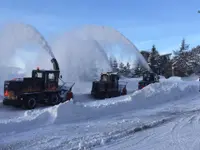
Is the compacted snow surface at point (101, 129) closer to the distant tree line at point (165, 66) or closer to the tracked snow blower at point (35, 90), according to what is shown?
the tracked snow blower at point (35, 90)

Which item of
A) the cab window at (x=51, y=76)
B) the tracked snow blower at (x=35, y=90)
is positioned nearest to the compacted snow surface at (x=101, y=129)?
the tracked snow blower at (x=35, y=90)

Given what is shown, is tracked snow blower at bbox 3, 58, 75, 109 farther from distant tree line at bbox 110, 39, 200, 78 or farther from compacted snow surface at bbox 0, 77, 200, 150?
distant tree line at bbox 110, 39, 200, 78

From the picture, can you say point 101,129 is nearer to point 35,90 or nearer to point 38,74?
point 35,90

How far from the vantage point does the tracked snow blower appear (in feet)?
43.8

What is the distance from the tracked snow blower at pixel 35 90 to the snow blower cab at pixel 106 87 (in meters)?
3.72

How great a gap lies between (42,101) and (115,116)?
630 cm

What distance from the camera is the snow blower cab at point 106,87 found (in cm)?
1931

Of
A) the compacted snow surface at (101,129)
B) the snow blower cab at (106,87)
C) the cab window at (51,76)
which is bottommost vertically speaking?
the compacted snow surface at (101,129)

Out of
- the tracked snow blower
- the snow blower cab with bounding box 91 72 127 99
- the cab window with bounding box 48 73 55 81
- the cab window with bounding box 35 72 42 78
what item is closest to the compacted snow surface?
the tracked snow blower

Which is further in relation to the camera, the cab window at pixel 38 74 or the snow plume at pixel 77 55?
the snow plume at pixel 77 55

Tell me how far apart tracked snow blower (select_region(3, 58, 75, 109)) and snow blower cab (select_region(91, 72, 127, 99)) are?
3722 mm

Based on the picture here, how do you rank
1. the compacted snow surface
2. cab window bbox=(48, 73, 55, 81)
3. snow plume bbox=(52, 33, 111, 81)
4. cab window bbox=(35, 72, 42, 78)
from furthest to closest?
snow plume bbox=(52, 33, 111, 81), cab window bbox=(48, 73, 55, 81), cab window bbox=(35, 72, 42, 78), the compacted snow surface

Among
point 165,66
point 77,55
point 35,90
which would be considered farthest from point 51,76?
point 165,66

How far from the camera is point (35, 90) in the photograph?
1409 centimetres
